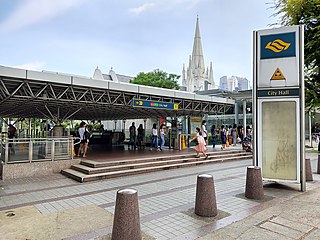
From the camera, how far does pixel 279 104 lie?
724cm

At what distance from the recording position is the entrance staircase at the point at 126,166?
348 inches

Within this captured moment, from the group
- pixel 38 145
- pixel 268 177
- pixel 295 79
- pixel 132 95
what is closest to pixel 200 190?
pixel 268 177

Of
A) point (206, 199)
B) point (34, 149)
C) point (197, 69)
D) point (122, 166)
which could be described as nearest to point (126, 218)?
point (206, 199)

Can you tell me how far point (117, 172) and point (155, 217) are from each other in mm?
4453

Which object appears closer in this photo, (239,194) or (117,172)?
(239,194)

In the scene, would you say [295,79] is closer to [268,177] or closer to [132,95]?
[268,177]

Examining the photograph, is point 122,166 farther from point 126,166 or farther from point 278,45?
point 278,45

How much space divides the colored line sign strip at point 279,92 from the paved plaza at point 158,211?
273 centimetres

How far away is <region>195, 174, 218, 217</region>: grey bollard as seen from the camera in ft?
16.2

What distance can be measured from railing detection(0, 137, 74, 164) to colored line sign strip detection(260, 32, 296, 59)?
809 centimetres

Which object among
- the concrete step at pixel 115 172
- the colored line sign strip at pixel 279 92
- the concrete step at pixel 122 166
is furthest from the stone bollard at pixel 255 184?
the concrete step at pixel 122 166

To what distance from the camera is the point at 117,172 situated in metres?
9.16

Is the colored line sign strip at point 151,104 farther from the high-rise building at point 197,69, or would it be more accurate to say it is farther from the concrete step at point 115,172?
the high-rise building at point 197,69

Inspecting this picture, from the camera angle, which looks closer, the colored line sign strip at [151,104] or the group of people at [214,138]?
the colored line sign strip at [151,104]
